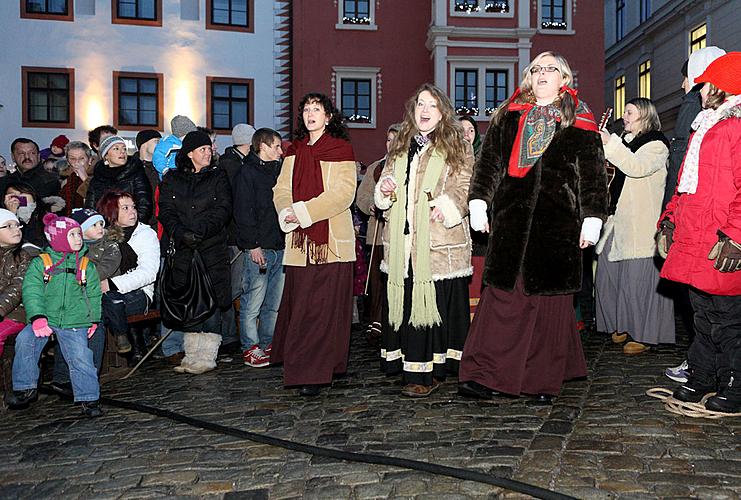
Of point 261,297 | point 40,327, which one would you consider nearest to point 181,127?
point 261,297

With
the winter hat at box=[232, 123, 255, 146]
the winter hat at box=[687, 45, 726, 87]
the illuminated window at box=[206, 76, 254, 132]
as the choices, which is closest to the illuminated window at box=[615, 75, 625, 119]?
the illuminated window at box=[206, 76, 254, 132]

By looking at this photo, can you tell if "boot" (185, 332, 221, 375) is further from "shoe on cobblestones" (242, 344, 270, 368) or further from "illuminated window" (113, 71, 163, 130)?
"illuminated window" (113, 71, 163, 130)

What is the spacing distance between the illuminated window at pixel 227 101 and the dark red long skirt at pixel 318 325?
61.8 ft

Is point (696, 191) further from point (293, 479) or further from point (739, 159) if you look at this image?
point (293, 479)

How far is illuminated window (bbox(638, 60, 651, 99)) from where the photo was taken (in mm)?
28641

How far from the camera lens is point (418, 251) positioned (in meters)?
5.16

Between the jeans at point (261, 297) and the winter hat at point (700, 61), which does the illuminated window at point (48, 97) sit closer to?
the jeans at point (261, 297)

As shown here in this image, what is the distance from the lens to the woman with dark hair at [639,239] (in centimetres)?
649

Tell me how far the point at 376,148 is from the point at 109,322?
19300 millimetres

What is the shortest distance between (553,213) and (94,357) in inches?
135

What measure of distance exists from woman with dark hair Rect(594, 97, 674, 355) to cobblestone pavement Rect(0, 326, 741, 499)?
93cm

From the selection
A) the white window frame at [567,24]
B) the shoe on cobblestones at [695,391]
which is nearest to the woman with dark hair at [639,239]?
the shoe on cobblestones at [695,391]

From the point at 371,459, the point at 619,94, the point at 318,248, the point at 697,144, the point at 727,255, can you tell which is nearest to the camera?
the point at 371,459

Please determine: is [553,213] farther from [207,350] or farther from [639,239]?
[207,350]
